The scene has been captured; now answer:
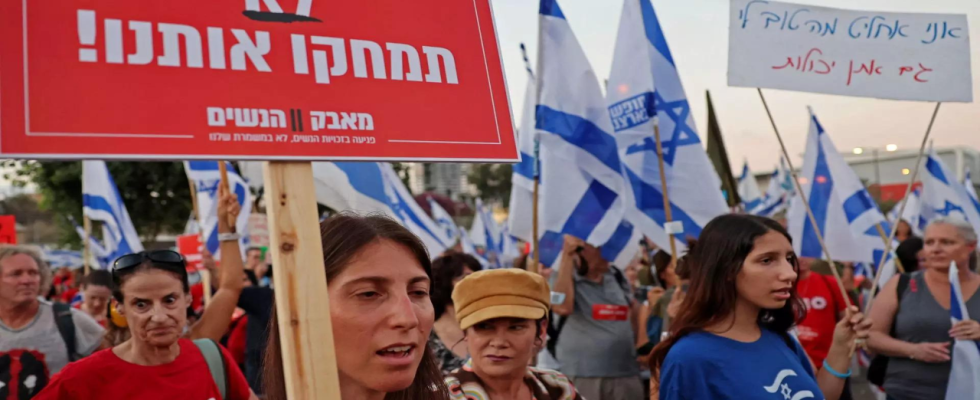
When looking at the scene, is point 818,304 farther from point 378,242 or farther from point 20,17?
point 20,17

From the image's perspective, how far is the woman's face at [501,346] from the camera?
3.01 m

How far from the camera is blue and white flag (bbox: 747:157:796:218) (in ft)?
45.9

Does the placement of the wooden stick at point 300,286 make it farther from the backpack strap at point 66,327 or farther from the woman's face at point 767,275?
the backpack strap at point 66,327

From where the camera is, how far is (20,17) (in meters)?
1.32

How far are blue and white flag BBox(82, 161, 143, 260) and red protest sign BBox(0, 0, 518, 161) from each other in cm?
731

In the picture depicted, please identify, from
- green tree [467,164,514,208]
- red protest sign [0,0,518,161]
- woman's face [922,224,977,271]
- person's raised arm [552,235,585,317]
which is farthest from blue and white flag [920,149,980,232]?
green tree [467,164,514,208]

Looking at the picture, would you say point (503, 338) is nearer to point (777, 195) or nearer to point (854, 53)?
point (854, 53)

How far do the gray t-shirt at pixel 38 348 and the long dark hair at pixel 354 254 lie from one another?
7.70 feet

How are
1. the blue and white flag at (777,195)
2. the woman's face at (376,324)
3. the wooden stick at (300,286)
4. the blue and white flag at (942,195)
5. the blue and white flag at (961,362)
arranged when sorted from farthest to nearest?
the blue and white flag at (777,195), the blue and white flag at (942,195), the blue and white flag at (961,362), the woman's face at (376,324), the wooden stick at (300,286)

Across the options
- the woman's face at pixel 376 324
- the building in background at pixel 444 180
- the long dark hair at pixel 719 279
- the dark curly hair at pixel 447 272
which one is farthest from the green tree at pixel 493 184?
the woman's face at pixel 376 324

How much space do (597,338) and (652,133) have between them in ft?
5.36

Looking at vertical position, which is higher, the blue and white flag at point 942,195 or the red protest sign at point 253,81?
the blue and white flag at point 942,195

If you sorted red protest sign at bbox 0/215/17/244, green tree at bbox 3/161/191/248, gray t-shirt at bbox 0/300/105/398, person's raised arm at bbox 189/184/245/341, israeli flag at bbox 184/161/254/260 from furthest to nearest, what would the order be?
green tree at bbox 3/161/191/248 → israeli flag at bbox 184/161/254/260 → red protest sign at bbox 0/215/17/244 → person's raised arm at bbox 189/184/245/341 → gray t-shirt at bbox 0/300/105/398

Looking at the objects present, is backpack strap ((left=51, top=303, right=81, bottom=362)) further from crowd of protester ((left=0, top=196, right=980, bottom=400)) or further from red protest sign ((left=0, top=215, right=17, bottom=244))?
red protest sign ((left=0, top=215, right=17, bottom=244))
